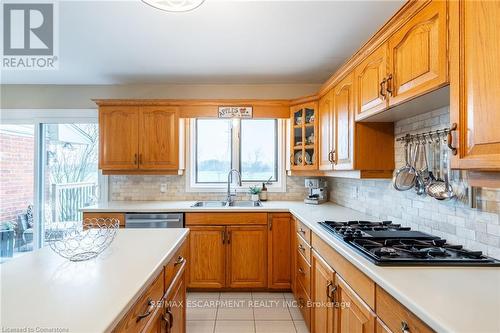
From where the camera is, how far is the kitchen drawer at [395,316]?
36.9 inches

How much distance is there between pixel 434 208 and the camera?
178 centimetres

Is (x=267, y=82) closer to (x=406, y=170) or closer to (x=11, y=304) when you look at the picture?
(x=406, y=170)

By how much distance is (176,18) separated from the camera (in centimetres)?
212

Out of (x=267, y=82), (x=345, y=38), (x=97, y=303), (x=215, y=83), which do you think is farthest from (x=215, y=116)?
(x=97, y=303)

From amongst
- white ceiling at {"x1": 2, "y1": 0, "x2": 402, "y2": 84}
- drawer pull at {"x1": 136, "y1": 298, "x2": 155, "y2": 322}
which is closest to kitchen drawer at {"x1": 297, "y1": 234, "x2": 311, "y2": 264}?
drawer pull at {"x1": 136, "y1": 298, "x2": 155, "y2": 322}

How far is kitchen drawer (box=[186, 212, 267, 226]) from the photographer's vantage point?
3029 mm

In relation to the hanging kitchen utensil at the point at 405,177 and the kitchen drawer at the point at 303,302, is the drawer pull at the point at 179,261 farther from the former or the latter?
the hanging kitchen utensil at the point at 405,177

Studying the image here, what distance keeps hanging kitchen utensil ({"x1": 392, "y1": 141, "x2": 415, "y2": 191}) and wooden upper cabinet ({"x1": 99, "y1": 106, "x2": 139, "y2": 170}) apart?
272 cm

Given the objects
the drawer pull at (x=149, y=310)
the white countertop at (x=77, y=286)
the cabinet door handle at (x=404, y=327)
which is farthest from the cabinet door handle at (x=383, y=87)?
the drawer pull at (x=149, y=310)

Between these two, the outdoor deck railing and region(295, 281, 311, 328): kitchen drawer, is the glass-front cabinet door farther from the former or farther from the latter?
the outdoor deck railing

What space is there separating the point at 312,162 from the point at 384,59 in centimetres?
161

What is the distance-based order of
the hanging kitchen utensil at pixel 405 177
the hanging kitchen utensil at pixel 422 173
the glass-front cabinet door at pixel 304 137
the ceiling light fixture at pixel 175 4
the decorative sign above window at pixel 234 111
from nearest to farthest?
the ceiling light fixture at pixel 175 4, the hanging kitchen utensil at pixel 422 173, the hanging kitchen utensil at pixel 405 177, the glass-front cabinet door at pixel 304 137, the decorative sign above window at pixel 234 111

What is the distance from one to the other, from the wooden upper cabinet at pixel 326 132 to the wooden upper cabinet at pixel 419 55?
1.07 meters

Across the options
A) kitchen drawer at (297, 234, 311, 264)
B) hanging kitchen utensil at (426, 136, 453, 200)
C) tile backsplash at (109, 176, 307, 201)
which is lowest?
kitchen drawer at (297, 234, 311, 264)
